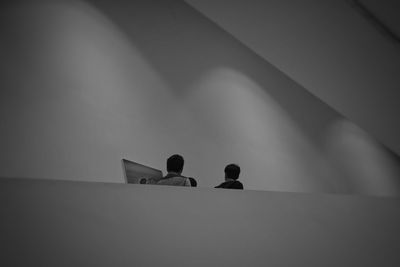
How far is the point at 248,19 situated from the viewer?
539cm

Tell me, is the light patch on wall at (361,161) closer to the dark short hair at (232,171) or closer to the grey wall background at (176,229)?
the dark short hair at (232,171)

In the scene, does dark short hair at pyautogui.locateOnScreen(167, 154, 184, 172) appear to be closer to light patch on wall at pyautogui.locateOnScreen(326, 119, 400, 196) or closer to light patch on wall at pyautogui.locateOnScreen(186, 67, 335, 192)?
light patch on wall at pyautogui.locateOnScreen(186, 67, 335, 192)

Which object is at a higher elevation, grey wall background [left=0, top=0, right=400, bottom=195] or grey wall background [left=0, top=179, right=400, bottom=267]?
grey wall background [left=0, top=0, right=400, bottom=195]

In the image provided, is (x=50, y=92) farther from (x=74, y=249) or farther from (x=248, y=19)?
(x=74, y=249)

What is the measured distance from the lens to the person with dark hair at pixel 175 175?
299 centimetres

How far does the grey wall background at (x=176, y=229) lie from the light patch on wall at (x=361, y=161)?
7.10m

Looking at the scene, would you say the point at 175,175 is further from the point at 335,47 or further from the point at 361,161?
the point at 361,161

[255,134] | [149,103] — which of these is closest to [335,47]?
[255,134]

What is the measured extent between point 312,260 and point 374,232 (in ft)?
1.23

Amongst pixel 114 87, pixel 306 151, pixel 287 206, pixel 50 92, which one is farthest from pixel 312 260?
pixel 306 151

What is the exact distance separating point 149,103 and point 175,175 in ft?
8.65

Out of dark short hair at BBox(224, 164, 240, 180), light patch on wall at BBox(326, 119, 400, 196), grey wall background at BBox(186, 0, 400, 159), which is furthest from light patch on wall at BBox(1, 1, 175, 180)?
light patch on wall at BBox(326, 119, 400, 196)

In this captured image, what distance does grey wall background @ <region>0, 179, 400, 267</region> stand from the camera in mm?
1016

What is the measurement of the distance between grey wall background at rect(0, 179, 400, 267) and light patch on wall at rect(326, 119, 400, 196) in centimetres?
710
